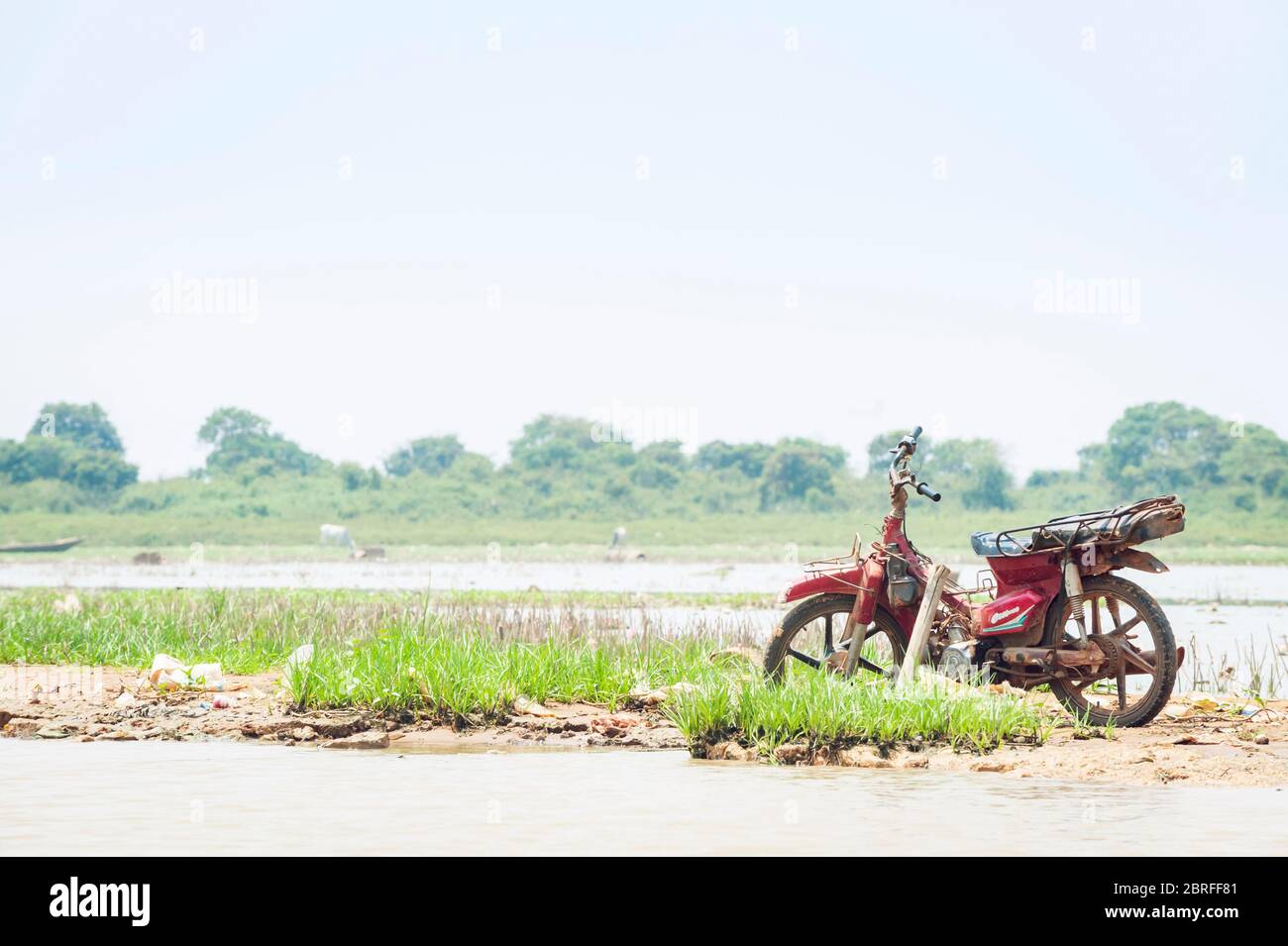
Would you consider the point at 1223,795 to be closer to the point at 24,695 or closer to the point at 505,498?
the point at 24,695

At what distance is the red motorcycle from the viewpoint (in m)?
8.62

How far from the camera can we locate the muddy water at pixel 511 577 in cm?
2786

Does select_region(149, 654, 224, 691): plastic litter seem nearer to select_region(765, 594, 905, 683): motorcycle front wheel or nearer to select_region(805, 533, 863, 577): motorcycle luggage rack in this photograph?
select_region(765, 594, 905, 683): motorcycle front wheel

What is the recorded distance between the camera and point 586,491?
2805 inches

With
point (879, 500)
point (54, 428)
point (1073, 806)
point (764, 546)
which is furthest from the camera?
point (54, 428)

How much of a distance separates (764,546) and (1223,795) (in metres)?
48.2

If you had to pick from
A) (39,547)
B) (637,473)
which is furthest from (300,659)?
(637,473)

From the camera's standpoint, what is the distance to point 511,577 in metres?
34.4

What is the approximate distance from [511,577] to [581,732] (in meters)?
25.3

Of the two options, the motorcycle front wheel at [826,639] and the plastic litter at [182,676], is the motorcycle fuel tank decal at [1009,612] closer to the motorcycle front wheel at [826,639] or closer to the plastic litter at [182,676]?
the motorcycle front wheel at [826,639]

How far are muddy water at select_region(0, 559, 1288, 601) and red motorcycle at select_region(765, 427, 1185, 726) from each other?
14.4 m

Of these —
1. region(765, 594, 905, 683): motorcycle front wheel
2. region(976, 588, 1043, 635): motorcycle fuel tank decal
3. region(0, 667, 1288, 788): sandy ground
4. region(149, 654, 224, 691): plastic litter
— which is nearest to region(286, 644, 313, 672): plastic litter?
region(0, 667, 1288, 788): sandy ground

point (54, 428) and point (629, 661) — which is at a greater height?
point (54, 428)
